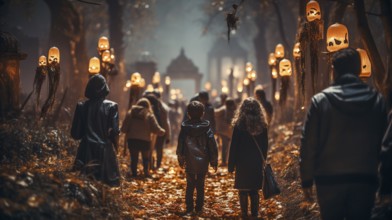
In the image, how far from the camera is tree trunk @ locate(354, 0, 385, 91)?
770 centimetres

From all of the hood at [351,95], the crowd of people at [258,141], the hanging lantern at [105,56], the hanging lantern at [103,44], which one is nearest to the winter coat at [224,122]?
the crowd of people at [258,141]

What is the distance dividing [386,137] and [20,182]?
4285mm

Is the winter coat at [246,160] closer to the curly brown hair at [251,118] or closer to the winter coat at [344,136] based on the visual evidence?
the curly brown hair at [251,118]

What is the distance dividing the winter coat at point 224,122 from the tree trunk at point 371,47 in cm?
541

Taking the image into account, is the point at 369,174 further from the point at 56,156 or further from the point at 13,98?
the point at 13,98

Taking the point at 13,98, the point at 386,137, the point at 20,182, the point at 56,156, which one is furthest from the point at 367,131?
the point at 13,98

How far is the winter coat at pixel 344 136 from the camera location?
412 centimetres

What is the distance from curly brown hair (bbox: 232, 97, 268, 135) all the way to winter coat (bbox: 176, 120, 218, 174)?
0.71 metres

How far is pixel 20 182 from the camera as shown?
5.18m

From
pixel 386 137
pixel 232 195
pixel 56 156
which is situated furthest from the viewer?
pixel 56 156

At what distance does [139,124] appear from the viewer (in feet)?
34.2

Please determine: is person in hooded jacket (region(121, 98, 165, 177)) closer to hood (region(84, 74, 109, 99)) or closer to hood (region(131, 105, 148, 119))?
hood (region(131, 105, 148, 119))

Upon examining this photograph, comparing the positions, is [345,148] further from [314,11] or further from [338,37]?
[314,11]

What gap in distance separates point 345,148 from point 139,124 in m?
6.91
